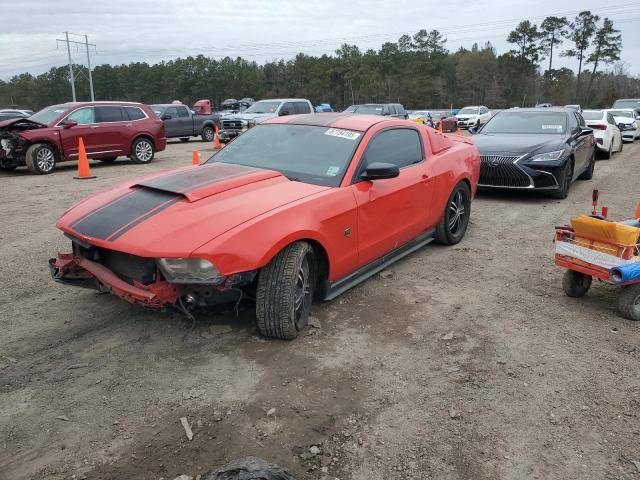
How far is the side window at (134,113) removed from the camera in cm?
1370

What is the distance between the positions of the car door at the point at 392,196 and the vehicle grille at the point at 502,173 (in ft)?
11.8

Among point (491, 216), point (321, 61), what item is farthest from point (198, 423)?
point (321, 61)

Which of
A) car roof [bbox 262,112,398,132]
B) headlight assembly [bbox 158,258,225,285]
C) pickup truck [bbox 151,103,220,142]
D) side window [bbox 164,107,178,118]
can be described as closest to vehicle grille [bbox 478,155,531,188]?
car roof [bbox 262,112,398,132]

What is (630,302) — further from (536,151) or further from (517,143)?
(517,143)

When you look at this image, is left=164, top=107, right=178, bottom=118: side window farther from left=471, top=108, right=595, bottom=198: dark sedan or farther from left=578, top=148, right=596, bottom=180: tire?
left=578, top=148, right=596, bottom=180: tire

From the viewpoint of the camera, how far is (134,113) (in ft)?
45.5

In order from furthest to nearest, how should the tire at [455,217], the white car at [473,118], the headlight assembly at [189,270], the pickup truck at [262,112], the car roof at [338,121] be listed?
1. the white car at [473,118]
2. the pickup truck at [262,112]
3. the tire at [455,217]
4. the car roof at [338,121]
5. the headlight assembly at [189,270]

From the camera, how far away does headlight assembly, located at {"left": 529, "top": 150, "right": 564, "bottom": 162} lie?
8453 mm

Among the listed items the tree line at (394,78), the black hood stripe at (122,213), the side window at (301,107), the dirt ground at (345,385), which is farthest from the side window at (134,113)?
the tree line at (394,78)

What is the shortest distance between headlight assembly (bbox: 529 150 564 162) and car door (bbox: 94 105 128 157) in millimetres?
10164

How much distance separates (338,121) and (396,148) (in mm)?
643

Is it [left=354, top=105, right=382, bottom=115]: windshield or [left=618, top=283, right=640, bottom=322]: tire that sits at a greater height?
[left=354, top=105, right=382, bottom=115]: windshield

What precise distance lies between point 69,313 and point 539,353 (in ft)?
12.1

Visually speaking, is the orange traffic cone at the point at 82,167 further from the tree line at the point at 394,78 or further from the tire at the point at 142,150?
the tree line at the point at 394,78
